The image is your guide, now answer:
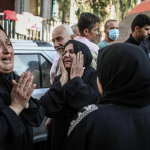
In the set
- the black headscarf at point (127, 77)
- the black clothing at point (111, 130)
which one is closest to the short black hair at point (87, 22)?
the black headscarf at point (127, 77)

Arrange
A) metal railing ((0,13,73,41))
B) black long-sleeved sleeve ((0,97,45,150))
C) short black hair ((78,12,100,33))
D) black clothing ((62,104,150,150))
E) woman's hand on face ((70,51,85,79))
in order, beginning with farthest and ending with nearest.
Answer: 1. metal railing ((0,13,73,41))
2. short black hair ((78,12,100,33))
3. woman's hand on face ((70,51,85,79))
4. black long-sleeved sleeve ((0,97,45,150))
5. black clothing ((62,104,150,150))

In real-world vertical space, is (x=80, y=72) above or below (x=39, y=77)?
above

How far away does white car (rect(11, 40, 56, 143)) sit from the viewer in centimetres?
313

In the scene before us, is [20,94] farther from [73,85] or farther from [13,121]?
[73,85]

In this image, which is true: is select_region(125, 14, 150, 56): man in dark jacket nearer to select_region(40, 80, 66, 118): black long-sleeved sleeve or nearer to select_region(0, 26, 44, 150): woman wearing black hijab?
select_region(40, 80, 66, 118): black long-sleeved sleeve

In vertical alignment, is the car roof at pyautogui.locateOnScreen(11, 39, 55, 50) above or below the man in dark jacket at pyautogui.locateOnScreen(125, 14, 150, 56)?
below

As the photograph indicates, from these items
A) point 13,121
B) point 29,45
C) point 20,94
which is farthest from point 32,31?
point 13,121

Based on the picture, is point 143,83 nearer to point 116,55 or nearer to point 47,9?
point 116,55

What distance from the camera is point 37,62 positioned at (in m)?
3.36

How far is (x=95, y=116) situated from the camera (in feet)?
4.04

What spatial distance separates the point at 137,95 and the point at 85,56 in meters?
1.08

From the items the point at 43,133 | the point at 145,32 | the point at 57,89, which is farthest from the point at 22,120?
the point at 145,32

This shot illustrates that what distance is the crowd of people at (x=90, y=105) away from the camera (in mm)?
1226

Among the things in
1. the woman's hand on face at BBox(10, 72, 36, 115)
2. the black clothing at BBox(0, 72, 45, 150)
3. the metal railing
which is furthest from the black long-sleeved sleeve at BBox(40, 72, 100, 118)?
the metal railing
